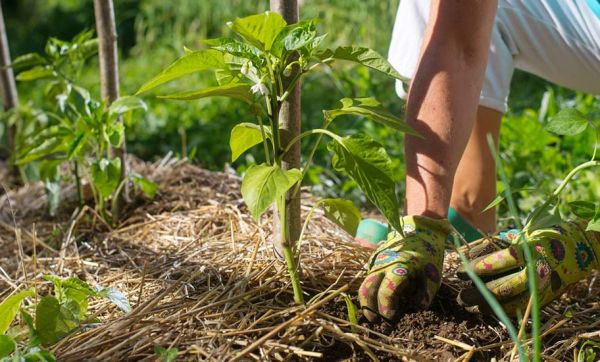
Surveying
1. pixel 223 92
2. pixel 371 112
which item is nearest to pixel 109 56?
pixel 223 92

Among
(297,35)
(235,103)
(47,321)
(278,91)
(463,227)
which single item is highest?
(297,35)

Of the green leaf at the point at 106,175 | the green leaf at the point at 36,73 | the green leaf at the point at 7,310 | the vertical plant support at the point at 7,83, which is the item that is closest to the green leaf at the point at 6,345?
the green leaf at the point at 7,310

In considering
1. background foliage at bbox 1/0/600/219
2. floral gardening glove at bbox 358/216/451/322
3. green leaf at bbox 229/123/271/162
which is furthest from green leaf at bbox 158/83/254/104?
background foliage at bbox 1/0/600/219

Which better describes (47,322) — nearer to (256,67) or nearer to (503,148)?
(256,67)

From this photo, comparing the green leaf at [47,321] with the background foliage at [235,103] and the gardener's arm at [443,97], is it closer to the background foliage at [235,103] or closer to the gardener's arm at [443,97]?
the gardener's arm at [443,97]

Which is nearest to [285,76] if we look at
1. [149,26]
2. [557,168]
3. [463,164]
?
[463,164]

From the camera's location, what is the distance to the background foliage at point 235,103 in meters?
2.81

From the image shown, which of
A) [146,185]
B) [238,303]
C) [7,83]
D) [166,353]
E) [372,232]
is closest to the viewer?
[166,353]

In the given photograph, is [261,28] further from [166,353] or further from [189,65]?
[166,353]

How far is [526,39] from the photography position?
2.12 metres

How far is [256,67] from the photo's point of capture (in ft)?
4.67

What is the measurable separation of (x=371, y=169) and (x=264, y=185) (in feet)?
0.64

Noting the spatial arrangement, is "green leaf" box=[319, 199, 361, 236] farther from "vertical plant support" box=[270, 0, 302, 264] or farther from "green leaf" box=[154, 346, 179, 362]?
"green leaf" box=[154, 346, 179, 362]

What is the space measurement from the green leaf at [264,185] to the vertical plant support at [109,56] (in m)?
0.94
